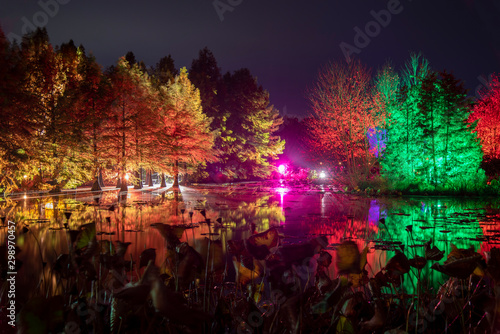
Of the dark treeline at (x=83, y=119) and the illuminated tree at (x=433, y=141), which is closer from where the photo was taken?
the dark treeline at (x=83, y=119)

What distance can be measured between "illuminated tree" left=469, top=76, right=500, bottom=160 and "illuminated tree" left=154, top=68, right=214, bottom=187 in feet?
84.7

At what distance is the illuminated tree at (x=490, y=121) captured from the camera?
3493 centimetres

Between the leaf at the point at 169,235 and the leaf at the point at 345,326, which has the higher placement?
the leaf at the point at 169,235

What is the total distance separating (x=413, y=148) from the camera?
23.7 meters

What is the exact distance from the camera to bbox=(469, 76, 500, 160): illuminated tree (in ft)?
115

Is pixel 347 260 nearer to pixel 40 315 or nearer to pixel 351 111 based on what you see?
pixel 40 315

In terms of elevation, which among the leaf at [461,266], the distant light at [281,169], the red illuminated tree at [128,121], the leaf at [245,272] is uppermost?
the red illuminated tree at [128,121]

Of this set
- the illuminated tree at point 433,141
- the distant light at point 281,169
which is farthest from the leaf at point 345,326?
the distant light at point 281,169

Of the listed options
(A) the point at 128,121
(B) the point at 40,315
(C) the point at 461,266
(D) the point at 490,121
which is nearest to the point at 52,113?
(A) the point at 128,121

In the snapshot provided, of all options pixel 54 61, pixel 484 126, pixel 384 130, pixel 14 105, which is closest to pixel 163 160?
pixel 54 61

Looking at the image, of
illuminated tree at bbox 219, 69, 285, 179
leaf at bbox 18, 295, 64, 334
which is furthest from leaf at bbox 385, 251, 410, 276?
illuminated tree at bbox 219, 69, 285, 179

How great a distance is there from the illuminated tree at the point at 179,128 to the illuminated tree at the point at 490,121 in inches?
1016

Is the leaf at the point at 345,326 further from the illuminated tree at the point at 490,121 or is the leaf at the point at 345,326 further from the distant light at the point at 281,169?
the distant light at the point at 281,169

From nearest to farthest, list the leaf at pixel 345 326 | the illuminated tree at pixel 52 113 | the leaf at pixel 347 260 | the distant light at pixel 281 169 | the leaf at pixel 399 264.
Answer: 1. the leaf at pixel 345 326
2. the leaf at pixel 347 260
3. the leaf at pixel 399 264
4. the illuminated tree at pixel 52 113
5. the distant light at pixel 281 169
